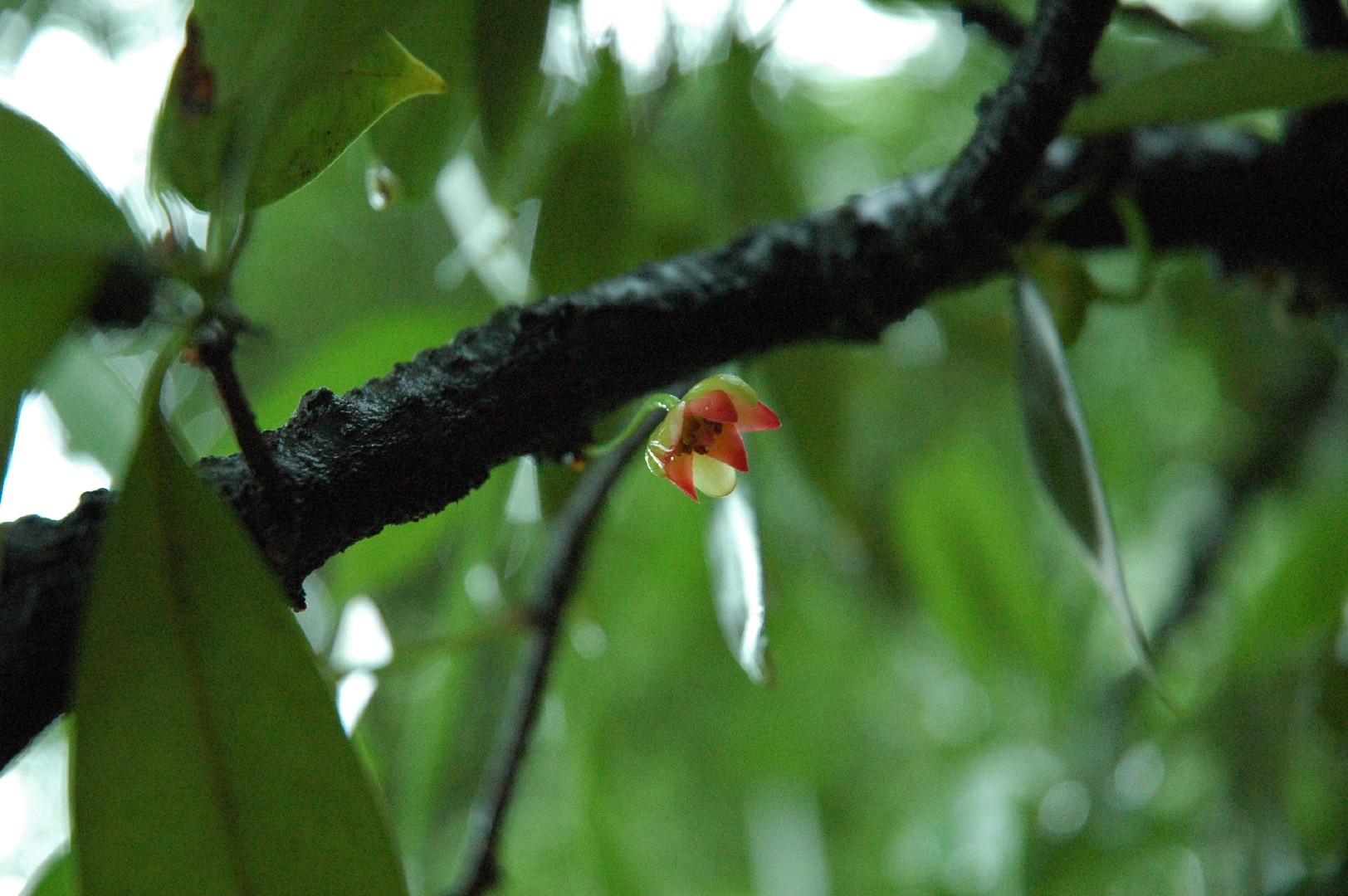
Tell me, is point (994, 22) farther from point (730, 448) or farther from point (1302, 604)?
point (1302, 604)

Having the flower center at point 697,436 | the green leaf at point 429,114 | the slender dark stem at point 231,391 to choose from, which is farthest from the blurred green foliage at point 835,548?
the slender dark stem at point 231,391

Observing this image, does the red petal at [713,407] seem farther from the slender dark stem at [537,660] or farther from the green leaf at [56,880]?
the green leaf at [56,880]

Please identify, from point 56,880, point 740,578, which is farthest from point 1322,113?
point 56,880

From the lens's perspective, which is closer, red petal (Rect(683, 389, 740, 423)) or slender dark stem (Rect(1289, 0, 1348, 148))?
red petal (Rect(683, 389, 740, 423))

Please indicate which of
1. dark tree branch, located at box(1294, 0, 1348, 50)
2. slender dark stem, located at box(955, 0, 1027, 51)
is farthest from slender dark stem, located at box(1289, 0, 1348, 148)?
slender dark stem, located at box(955, 0, 1027, 51)

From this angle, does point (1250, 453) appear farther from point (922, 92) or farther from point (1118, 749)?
point (922, 92)

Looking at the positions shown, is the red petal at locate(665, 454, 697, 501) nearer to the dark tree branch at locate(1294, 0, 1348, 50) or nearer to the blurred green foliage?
the blurred green foliage
